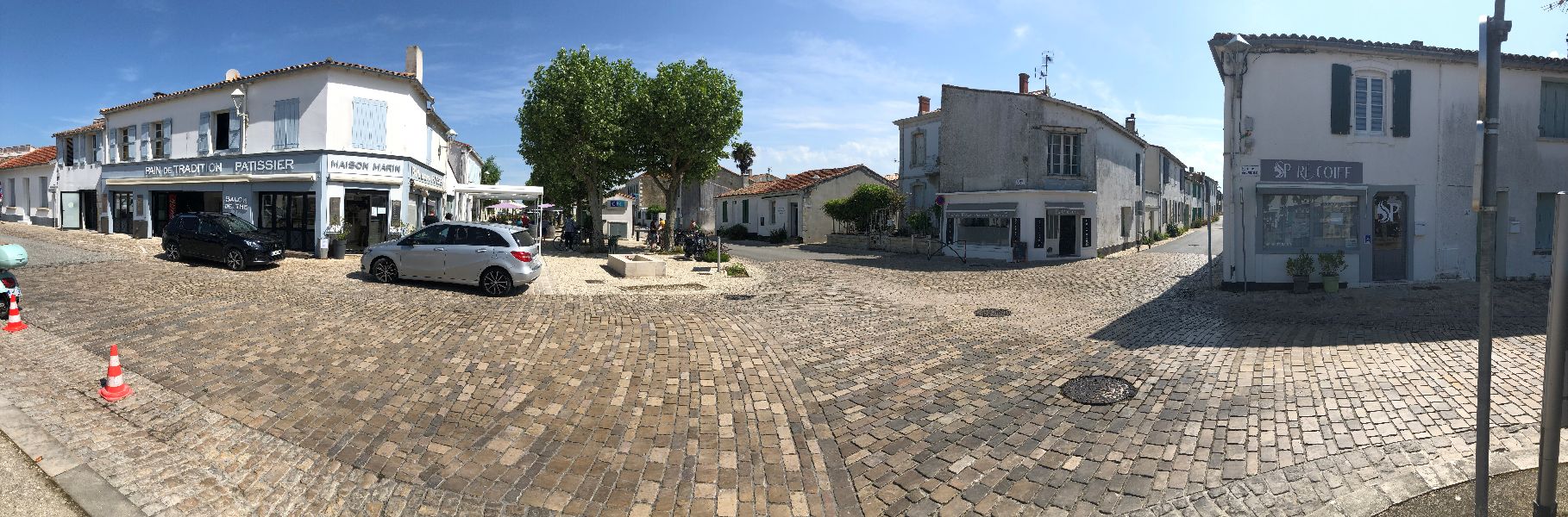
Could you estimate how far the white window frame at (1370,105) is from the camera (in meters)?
14.0

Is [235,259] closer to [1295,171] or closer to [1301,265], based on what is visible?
[1301,265]

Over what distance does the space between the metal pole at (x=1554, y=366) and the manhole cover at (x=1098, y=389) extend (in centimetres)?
291

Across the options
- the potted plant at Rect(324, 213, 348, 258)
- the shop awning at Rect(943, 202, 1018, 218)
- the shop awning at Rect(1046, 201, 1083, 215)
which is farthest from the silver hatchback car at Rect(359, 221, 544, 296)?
the shop awning at Rect(1046, 201, 1083, 215)

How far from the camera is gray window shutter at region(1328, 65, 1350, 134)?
13750mm

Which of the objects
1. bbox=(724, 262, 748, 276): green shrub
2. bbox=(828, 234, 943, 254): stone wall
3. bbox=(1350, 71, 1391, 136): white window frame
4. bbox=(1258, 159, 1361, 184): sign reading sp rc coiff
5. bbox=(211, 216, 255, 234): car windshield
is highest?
bbox=(1350, 71, 1391, 136): white window frame

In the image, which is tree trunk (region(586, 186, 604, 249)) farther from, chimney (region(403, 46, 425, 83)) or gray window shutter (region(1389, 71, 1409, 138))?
gray window shutter (region(1389, 71, 1409, 138))

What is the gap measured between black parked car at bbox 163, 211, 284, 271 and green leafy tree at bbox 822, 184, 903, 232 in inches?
855

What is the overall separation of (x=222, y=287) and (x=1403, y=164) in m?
24.0

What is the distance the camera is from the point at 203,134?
68.9 feet

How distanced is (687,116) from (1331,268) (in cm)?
1914

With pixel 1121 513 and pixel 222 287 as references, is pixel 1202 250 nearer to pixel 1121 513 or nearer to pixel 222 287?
pixel 1121 513

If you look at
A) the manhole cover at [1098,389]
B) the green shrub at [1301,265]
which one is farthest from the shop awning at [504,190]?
the green shrub at [1301,265]

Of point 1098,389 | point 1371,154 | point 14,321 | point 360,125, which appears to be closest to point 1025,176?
point 1371,154

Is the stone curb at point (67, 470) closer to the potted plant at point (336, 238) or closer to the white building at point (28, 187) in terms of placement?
the potted plant at point (336, 238)
